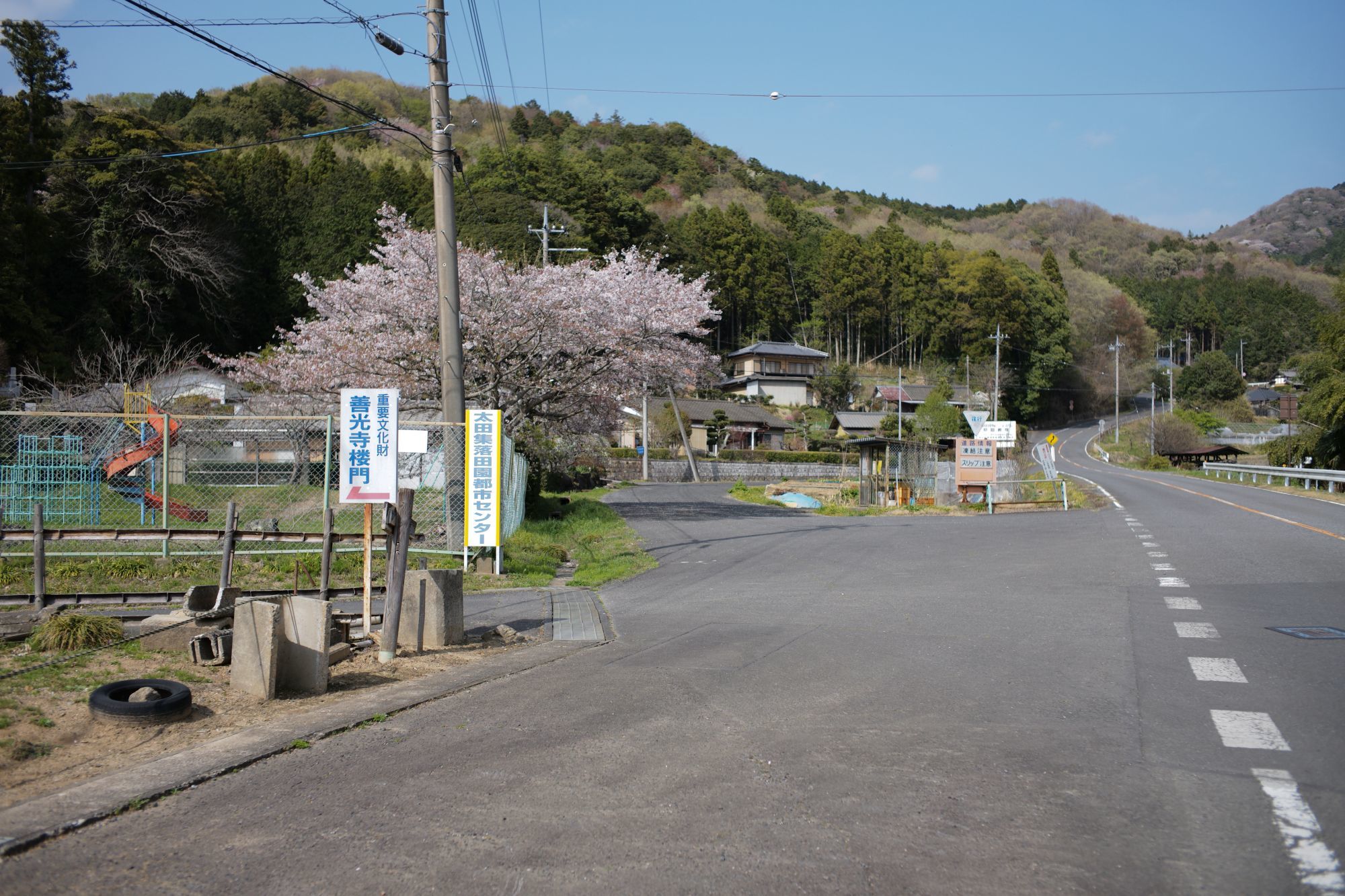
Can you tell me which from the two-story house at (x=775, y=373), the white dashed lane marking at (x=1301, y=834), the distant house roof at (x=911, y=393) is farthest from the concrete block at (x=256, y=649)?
the distant house roof at (x=911, y=393)

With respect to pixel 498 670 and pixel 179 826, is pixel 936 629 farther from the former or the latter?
pixel 179 826

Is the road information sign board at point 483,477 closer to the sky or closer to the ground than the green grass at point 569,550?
closer to the sky

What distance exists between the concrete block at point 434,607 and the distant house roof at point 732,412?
5213 centimetres

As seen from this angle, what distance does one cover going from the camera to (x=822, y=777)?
14.0 ft

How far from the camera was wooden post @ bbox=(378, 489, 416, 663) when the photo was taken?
712 cm

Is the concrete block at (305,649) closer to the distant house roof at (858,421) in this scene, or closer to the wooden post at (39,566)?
the wooden post at (39,566)

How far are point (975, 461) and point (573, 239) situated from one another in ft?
93.3

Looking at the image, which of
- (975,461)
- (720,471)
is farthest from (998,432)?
(720,471)

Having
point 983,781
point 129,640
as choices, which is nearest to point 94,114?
point 129,640

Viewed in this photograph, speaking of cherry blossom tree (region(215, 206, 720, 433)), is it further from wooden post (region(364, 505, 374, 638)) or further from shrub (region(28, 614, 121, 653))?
shrub (region(28, 614, 121, 653))

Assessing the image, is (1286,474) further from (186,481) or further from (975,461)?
(186,481)

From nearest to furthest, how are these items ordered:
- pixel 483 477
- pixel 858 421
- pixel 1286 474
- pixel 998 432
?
pixel 483 477
pixel 998 432
pixel 1286 474
pixel 858 421

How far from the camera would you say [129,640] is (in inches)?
279

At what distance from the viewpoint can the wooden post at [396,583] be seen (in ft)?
23.4
